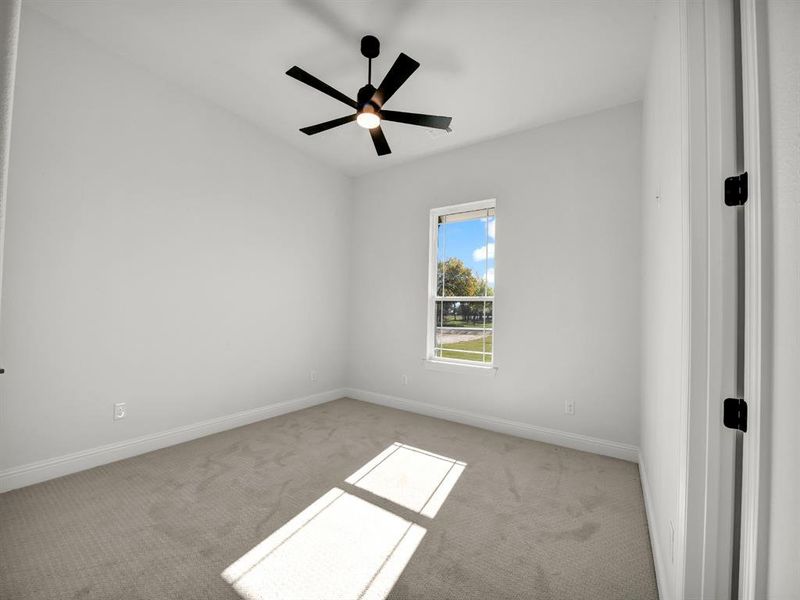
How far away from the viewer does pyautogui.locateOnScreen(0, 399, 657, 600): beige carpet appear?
155cm

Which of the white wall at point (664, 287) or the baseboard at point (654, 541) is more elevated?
the white wall at point (664, 287)

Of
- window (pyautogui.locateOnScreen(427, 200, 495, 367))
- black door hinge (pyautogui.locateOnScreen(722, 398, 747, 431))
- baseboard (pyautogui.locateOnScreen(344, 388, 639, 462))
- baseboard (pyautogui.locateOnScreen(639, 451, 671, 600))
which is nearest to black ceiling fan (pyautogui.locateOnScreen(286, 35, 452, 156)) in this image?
window (pyautogui.locateOnScreen(427, 200, 495, 367))

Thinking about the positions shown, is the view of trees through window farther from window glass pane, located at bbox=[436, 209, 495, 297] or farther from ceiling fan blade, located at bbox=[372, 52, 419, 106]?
ceiling fan blade, located at bbox=[372, 52, 419, 106]

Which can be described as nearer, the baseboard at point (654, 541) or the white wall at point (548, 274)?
the baseboard at point (654, 541)

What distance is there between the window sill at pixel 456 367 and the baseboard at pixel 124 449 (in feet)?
5.35

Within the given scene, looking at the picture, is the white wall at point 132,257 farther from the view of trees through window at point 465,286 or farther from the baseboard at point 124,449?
the view of trees through window at point 465,286

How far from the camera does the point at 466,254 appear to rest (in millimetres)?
3977

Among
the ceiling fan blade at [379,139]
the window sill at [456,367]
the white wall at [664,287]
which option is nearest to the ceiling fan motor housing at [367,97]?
the ceiling fan blade at [379,139]

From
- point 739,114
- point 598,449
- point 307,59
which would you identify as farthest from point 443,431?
point 307,59

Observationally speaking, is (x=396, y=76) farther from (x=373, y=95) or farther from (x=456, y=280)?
(x=456, y=280)

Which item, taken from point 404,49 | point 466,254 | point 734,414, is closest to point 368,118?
point 404,49

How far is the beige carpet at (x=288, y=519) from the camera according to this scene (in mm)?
1552

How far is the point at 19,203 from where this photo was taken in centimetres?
224

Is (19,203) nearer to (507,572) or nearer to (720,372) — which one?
(507,572)
